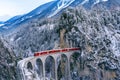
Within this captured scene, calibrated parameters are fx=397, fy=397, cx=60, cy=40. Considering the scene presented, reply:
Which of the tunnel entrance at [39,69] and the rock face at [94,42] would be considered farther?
the rock face at [94,42]

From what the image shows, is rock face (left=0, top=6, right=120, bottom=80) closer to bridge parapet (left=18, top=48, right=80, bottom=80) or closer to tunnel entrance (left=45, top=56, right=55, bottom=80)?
bridge parapet (left=18, top=48, right=80, bottom=80)

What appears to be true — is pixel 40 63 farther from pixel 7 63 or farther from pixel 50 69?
pixel 50 69

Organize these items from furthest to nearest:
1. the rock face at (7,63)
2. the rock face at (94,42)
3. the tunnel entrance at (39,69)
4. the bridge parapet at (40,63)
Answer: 1. the rock face at (7,63)
2. the rock face at (94,42)
3. the tunnel entrance at (39,69)
4. the bridge parapet at (40,63)

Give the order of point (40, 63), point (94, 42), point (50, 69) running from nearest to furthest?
1. point (40, 63)
2. point (94, 42)
3. point (50, 69)

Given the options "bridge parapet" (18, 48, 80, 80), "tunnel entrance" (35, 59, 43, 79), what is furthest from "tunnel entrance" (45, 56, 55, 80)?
"tunnel entrance" (35, 59, 43, 79)

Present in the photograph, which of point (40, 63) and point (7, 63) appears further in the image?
point (7, 63)

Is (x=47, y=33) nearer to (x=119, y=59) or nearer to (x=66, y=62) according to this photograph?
(x=66, y=62)

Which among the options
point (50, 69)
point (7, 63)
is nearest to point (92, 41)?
point (50, 69)

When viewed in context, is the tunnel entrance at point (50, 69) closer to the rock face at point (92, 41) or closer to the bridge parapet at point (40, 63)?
the bridge parapet at point (40, 63)

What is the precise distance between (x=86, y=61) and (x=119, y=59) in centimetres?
825

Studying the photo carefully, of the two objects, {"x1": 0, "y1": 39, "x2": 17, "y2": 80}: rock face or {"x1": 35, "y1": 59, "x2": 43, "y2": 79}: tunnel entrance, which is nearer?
{"x1": 35, "y1": 59, "x2": 43, "y2": 79}: tunnel entrance

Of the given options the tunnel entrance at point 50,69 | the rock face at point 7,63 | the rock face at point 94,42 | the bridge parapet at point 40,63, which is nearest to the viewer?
the bridge parapet at point 40,63

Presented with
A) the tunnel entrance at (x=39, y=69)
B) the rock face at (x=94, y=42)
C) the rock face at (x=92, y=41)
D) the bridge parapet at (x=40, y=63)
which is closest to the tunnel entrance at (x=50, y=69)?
the bridge parapet at (x=40, y=63)

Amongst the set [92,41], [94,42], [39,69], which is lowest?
[39,69]
